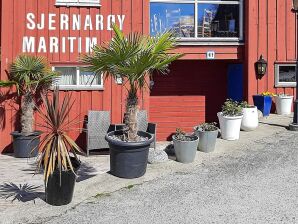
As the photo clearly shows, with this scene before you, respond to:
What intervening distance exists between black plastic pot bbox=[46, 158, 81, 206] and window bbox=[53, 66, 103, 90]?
5604mm

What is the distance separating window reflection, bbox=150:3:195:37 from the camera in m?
11.9

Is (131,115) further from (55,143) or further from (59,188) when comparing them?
(59,188)

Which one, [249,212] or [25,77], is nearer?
[249,212]

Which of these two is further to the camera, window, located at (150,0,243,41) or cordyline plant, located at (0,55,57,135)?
window, located at (150,0,243,41)

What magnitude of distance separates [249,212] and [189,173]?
80.1 inches

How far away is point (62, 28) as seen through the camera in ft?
35.4

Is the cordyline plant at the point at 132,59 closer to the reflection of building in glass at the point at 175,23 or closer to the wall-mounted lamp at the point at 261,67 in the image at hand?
the reflection of building in glass at the point at 175,23

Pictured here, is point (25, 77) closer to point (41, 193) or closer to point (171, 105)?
point (41, 193)

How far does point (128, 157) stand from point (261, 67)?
263 inches

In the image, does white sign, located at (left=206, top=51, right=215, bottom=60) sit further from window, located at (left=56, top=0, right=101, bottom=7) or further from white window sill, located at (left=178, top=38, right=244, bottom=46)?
window, located at (left=56, top=0, right=101, bottom=7)

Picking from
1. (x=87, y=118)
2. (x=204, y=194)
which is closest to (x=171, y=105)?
(x=87, y=118)

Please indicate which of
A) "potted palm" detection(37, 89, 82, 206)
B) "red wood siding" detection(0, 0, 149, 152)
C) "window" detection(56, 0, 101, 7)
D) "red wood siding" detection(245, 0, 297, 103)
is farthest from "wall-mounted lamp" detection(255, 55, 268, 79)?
"potted palm" detection(37, 89, 82, 206)

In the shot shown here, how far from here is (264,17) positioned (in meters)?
11.9

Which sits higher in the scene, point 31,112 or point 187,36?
point 187,36
